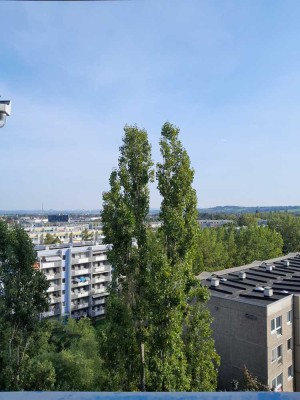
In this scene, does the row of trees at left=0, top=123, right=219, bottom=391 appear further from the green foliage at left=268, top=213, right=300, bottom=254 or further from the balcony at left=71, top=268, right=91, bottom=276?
the green foliage at left=268, top=213, right=300, bottom=254

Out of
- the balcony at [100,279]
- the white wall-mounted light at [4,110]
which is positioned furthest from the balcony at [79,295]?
the white wall-mounted light at [4,110]

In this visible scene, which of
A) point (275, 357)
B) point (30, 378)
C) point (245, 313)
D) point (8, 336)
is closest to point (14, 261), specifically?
point (8, 336)

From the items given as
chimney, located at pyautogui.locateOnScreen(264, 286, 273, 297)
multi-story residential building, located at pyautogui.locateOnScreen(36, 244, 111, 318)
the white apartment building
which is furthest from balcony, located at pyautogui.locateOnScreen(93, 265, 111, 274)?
chimney, located at pyautogui.locateOnScreen(264, 286, 273, 297)

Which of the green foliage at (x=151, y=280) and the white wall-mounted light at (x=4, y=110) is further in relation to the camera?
the green foliage at (x=151, y=280)

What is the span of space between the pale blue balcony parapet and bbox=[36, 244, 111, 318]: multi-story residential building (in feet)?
92.0

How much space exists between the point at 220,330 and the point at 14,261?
321 inches

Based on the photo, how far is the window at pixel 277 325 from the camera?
11.2 m

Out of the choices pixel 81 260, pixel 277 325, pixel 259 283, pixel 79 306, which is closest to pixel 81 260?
pixel 81 260

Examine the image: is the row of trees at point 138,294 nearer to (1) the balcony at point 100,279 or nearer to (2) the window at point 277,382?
(2) the window at point 277,382

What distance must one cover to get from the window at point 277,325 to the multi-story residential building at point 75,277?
20029 mm

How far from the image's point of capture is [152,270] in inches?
289

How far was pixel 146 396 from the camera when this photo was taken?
151 centimetres

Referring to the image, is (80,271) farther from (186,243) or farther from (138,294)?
(186,243)

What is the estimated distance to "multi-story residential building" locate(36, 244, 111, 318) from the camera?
2925cm
